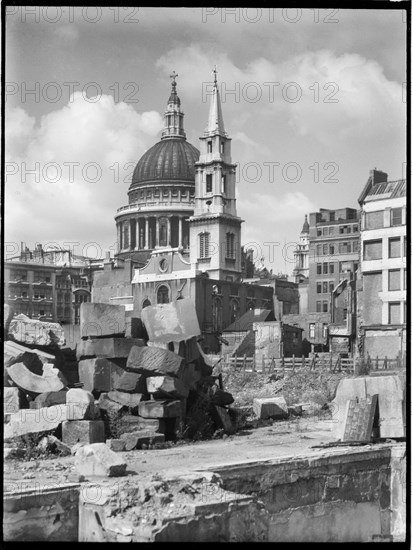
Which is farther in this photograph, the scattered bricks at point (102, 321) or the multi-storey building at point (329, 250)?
the multi-storey building at point (329, 250)

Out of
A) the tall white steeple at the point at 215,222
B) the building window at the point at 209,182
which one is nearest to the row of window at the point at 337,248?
the tall white steeple at the point at 215,222

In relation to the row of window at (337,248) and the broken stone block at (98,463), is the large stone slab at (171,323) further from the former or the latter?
the row of window at (337,248)

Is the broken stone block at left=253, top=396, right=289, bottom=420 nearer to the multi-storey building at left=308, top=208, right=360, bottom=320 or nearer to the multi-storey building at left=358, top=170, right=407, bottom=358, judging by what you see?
the multi-storey building at left=358, top=170, right=407, bottom=358

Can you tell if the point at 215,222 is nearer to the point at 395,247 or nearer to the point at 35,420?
the point at 395,247

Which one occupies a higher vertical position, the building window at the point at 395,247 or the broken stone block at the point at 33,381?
the building window at the point at 395,247

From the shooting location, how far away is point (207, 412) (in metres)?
16.8

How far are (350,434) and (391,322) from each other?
14.4 meters

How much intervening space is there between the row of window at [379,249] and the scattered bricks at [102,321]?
12669 mm

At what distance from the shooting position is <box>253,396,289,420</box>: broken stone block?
19219 millimetres

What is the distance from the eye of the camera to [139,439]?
14.5 m

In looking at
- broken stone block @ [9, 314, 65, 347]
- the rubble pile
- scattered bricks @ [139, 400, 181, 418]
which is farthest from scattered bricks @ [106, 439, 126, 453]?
broken stone block @ [9, 314, 65, 347]

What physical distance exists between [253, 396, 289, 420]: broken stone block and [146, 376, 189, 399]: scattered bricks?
12.8 ft

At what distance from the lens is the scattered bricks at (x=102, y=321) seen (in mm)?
16906

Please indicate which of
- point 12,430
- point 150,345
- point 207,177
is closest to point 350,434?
point 150,345
